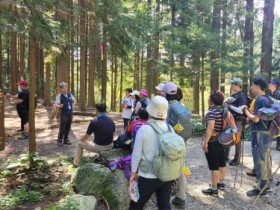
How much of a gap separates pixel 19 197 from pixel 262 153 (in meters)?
4.08

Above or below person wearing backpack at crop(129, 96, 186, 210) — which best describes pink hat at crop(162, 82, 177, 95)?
above

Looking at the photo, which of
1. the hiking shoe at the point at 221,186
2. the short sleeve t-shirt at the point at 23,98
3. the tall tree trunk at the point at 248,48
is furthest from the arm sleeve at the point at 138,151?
the tall tree trunk at the point at 248,48

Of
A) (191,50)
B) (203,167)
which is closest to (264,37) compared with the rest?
(191,50)

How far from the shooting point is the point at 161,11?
20.2m

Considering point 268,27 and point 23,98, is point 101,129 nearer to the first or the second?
point 23,98

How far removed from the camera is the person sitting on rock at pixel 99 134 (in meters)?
6.38

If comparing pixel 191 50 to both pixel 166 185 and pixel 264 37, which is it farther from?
pixel 166 185

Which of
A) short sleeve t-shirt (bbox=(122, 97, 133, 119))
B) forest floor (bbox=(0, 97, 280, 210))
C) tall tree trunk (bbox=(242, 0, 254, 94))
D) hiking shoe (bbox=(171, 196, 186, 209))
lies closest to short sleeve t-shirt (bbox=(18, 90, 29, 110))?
forest floor (bbox=(0, 97, 280, 210))

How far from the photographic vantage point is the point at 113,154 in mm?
5938

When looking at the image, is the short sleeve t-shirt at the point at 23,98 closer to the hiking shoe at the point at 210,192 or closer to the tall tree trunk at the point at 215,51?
the hiking shoe at the point at 210,192

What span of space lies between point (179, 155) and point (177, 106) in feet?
5.29

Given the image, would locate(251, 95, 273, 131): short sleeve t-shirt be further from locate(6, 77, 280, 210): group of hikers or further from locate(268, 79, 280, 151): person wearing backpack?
locate(268, 79, 280, 151): person wearing backpack

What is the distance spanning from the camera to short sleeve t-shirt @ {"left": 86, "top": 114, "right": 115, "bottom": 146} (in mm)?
6363

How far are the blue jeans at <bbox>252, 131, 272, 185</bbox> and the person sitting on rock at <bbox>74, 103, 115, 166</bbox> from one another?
2768mm
